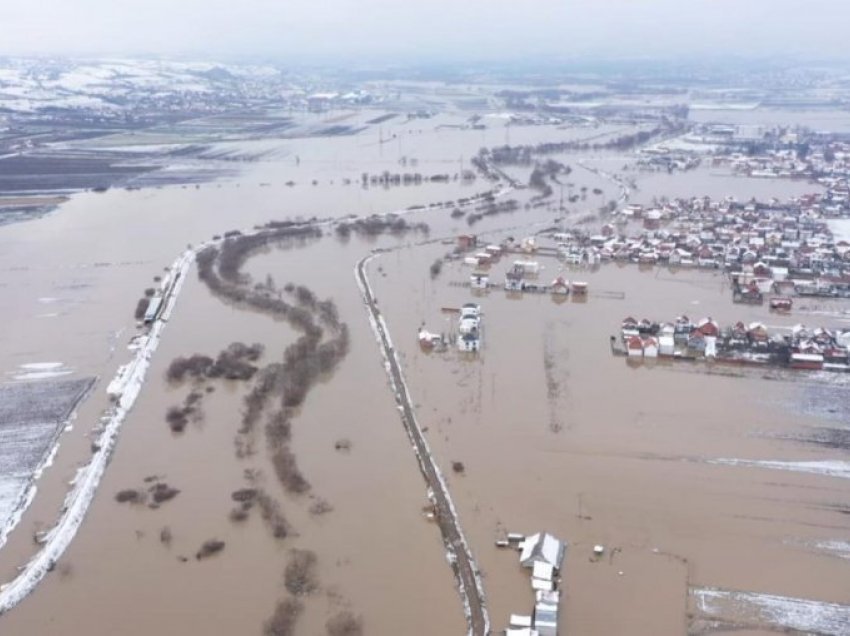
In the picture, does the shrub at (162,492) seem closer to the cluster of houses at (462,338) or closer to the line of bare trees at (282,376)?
the line of bare trees at (282,376)

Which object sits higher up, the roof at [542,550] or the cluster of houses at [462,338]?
the cluster of houses at [462,338]

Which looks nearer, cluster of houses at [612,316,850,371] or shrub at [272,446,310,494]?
shrub at [272,446,310,494]

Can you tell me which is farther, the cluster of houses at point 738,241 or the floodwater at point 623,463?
the cluster of houses at point 738,241

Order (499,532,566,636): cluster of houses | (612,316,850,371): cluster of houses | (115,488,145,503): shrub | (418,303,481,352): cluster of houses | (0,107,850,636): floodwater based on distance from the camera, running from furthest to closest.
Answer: (418,303,481,352): cluster of houses → (612,316,850,371): cluster of houses → (115,488,145,503): shrub → (0,107,850,636): floodwater → (499,532,566,636): cluster of houses

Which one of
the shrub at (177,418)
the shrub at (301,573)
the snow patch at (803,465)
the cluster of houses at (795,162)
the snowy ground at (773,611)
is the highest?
the cluster of houses at (795,162)

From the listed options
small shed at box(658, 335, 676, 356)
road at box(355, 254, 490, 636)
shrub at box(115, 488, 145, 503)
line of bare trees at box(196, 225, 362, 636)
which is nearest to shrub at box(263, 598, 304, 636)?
line of bare trees at box(196, 225, 362, 636)

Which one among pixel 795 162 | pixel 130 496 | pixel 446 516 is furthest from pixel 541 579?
pixel 795 162

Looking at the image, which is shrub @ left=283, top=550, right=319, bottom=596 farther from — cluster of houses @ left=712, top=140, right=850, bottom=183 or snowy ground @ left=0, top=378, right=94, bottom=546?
cluster of houses @ left=712, top=140, right=850, bottom=183

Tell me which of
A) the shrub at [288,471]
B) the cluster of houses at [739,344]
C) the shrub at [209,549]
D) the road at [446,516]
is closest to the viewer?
the road at [446,516]

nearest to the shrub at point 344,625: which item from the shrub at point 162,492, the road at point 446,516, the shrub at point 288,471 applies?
the road at point 446,516
